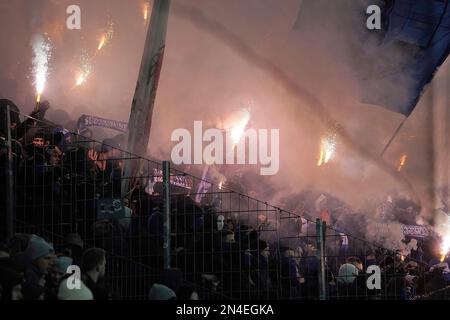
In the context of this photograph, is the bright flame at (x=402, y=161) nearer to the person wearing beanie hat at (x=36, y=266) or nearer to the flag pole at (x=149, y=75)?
the flag pole at (x=149, y=75)

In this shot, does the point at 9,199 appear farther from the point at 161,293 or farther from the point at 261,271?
the point at 261,271

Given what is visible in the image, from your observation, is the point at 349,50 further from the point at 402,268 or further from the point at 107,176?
the point at 107,176

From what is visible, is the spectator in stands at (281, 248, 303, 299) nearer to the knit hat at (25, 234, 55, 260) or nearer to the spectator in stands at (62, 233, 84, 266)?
the spectator in stands at (62, 233, 84, 266)

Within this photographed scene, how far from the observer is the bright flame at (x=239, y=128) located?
15.8 m

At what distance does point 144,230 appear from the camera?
11898mm

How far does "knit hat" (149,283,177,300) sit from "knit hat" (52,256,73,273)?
76 cm

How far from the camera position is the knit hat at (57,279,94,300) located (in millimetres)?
9367

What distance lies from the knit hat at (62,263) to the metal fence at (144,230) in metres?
0.74

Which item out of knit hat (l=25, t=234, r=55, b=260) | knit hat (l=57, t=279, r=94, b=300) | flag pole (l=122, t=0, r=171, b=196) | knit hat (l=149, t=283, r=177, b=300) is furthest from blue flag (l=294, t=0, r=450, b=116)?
knit hat (l=57, t=279, r=94, b=300)

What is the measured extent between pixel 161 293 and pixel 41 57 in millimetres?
6883

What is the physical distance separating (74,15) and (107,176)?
4460mm

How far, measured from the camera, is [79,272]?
10148mm

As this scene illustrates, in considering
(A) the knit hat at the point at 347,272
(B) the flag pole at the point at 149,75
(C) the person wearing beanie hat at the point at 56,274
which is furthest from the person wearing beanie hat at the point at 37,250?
(B) the flag pole at the point at 149,75
